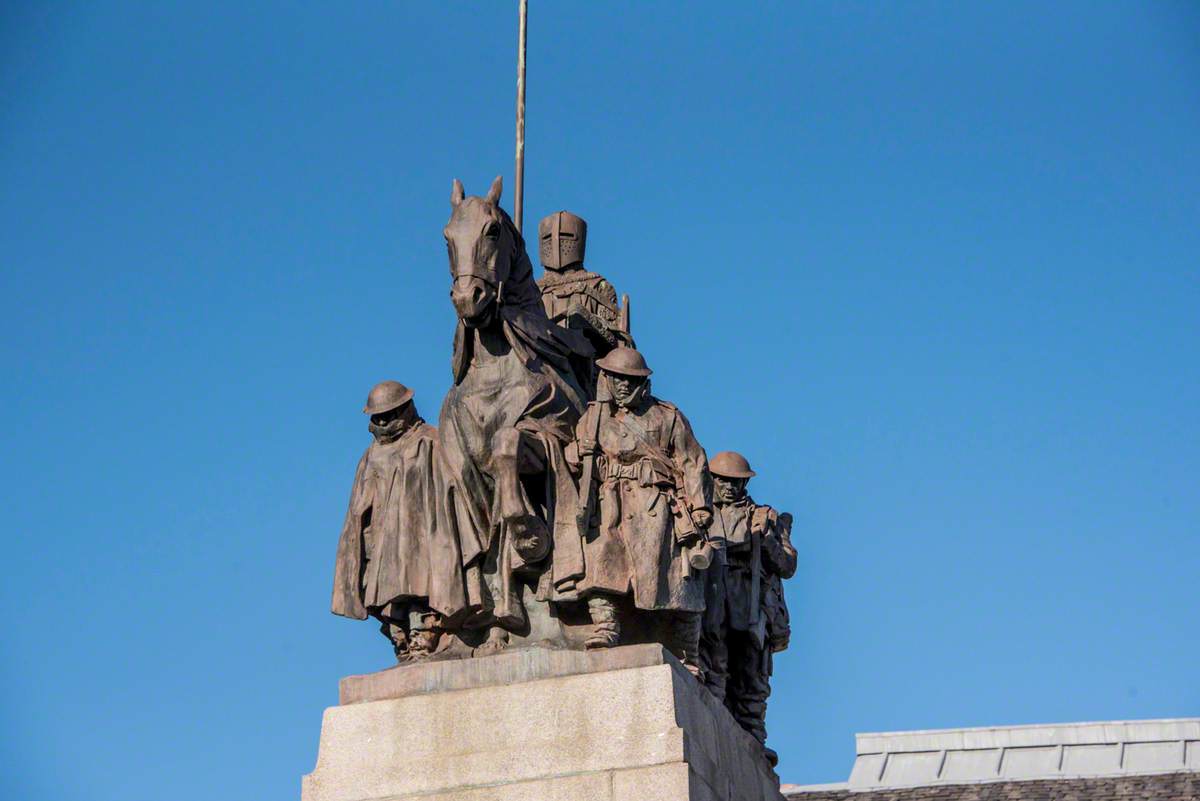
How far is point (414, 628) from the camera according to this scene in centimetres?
2622

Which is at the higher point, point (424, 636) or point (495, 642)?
point (424, 636)

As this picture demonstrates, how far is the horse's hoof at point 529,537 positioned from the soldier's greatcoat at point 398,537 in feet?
2.40

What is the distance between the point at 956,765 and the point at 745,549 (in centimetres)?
2055

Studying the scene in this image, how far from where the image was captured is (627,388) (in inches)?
1032

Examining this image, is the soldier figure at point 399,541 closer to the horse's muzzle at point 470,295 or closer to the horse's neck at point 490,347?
the horse's neck at point 490,347

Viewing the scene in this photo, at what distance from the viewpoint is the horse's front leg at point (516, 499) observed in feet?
83.5

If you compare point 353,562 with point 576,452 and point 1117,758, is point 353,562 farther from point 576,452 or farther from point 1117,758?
point 1117,758

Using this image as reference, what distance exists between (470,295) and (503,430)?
1.37 m

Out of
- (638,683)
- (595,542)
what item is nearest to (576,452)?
(595,542)

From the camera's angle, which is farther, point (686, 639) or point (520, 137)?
point (520, 137)

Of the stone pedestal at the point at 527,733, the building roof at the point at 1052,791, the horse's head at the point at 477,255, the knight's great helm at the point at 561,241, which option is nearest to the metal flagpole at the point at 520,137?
the knight's great helm at the point at 561,241

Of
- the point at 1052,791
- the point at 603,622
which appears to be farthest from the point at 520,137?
the point at 1052,791

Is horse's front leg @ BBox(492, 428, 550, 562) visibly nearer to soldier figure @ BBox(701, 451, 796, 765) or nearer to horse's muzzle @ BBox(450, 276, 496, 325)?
horse's muzzle @ BBox(450, 276, 496, 325)

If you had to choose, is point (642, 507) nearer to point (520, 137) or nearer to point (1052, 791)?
point (520, 137)
